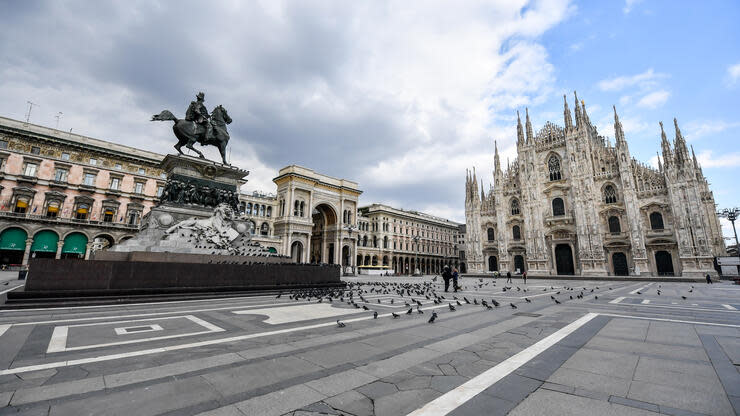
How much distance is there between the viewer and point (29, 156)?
3347 centimetres

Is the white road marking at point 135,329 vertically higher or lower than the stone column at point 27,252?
lower

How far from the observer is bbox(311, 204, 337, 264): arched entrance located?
50188mm

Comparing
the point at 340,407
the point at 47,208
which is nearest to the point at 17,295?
the point at 340,407

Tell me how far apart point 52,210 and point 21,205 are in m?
2.38

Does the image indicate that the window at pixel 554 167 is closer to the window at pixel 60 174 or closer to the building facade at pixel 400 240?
the building facade at pixel 400 240

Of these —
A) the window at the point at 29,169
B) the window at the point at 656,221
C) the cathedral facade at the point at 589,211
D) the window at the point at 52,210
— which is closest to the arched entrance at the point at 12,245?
the window at the point at 52,210

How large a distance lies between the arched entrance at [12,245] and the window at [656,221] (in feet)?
230

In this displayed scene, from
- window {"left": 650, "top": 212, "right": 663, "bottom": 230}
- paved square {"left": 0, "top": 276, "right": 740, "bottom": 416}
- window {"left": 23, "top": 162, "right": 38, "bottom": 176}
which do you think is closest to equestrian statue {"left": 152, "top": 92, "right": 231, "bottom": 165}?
paved square {"left": 0, "top": 276, "right": 740, "bottom": 416}

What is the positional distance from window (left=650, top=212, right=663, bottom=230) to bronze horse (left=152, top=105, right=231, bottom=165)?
45.3 m

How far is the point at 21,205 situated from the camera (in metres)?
32.7

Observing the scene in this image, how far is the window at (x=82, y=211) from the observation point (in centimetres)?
3573

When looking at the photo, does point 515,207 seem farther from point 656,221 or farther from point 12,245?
point 12,245

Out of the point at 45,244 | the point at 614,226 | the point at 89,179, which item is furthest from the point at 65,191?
the point at 614,226

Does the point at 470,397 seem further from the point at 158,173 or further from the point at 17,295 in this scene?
the point at 158,173
